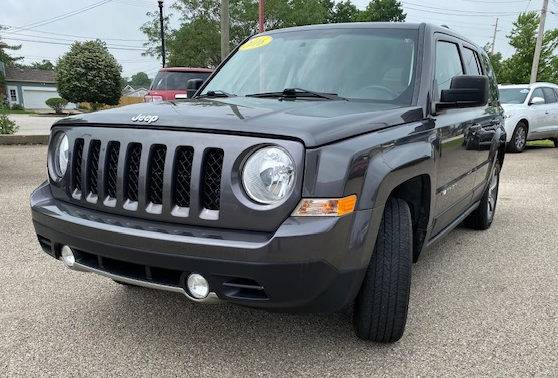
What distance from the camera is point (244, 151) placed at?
6.76ft

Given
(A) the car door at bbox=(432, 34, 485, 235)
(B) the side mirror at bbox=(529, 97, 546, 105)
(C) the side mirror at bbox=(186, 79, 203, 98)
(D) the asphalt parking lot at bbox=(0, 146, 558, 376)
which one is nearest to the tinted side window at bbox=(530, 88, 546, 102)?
(B) the side mirror at bbox=(529, 97, 546, 105)

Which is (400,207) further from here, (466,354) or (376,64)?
(376,64)

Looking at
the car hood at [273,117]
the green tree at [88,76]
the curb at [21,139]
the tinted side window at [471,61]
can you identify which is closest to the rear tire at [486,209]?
the tinted side window at [471,61]

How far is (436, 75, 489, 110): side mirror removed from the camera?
296 cm

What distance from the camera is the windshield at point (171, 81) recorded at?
11.8m

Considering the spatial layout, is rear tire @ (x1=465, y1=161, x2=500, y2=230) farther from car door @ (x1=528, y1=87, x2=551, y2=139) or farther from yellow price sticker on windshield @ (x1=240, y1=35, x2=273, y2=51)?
car door @ (x1=528, y1=87, x2=551, y2=139)

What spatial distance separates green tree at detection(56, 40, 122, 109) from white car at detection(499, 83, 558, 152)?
2702 cm

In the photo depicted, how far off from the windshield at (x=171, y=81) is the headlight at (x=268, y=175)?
Result: 10.1 metres

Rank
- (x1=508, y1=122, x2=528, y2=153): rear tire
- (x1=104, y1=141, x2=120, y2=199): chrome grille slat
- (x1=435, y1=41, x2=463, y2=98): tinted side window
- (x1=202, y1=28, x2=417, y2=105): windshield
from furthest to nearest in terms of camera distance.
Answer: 1. (x1=508, y1=122, x2=528, y2=153): rear tire
2. (x1=435, y1=41, x2=463, y2=98): tinted side window
3. (x1=202, y1=28, x2=417, y2=105): windshield
4. (x1=104, y1=141, x2=120, y2=199): chrome grille slat

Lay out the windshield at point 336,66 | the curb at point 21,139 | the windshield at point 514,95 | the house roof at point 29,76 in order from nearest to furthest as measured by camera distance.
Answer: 1. the windshield at point 336,66
2. the curb at point 21,139
3. the windshield at point 514,95
4. the house roof at point 29,76

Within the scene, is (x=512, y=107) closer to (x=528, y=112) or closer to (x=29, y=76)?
(x=528, y=112)

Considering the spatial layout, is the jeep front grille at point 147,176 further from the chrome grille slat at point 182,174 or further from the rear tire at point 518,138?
the rear tire at point 518,138

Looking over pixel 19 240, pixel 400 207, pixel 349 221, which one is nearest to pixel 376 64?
pixel 400 207

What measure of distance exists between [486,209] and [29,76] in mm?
64992
